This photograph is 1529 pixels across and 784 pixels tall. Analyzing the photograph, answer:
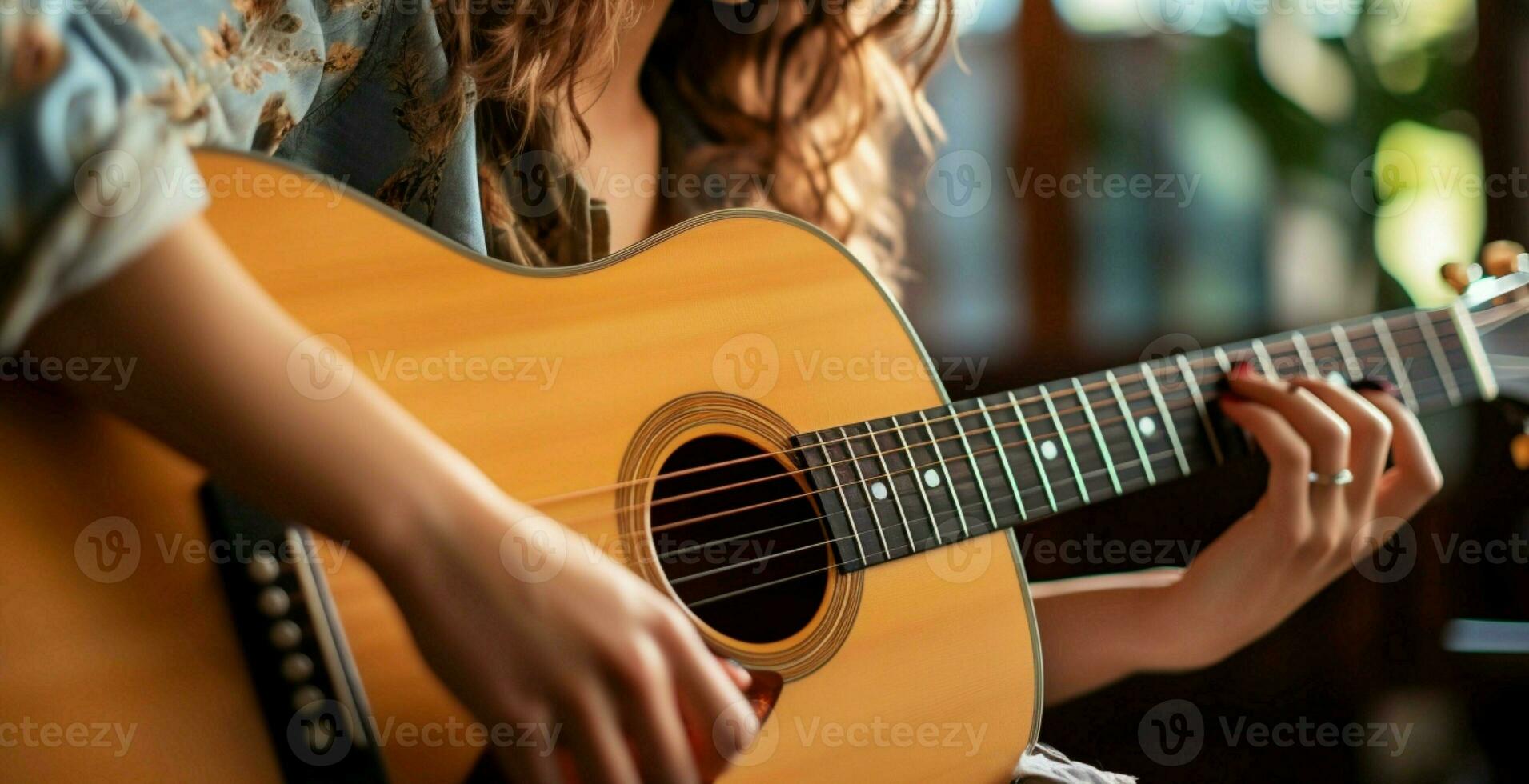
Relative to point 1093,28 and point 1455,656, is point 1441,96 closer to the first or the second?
point 1093,28

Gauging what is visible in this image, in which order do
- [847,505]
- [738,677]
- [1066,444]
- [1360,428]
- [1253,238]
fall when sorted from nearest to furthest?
1. [738,677]
2. [847,505]
3. [1066,444]
4. [1360,428]
5. [1253,238]

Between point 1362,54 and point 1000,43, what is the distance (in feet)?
2.27

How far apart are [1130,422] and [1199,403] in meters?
0.09

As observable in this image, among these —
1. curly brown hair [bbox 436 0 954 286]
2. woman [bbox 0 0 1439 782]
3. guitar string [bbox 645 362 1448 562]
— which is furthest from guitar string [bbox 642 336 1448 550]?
curly brown hair [bbox 436 0 954 286]

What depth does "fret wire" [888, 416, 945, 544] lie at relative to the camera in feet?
2.25

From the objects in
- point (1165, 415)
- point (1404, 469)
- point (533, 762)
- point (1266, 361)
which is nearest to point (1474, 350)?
point (1404, 469)

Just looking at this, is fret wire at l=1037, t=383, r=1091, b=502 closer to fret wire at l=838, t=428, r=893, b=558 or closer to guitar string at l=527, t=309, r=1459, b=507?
guitar string at l=527, t=309, r=1459, b=507

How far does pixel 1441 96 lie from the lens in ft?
6.26

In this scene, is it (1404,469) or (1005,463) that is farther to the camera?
(1404,469)

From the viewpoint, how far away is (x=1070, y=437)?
2.54 ft

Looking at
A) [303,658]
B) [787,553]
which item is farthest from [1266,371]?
[303,658]

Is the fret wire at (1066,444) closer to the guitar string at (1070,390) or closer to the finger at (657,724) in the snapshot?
the guitar string at (1070,390)

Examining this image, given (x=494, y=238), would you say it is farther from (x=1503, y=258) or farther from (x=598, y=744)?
(x=1503, y=258)

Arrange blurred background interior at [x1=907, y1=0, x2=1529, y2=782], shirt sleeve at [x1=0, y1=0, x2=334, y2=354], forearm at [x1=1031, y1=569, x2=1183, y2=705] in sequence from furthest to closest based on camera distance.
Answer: blurred background interior at [x1=907, y1=0, x2=1529, y2=782], forearm at [x1=1031, y1=569, x2=1183, y2=705], shirt sleeve at [x1=0, y1=0, x2=334, y2=354]
